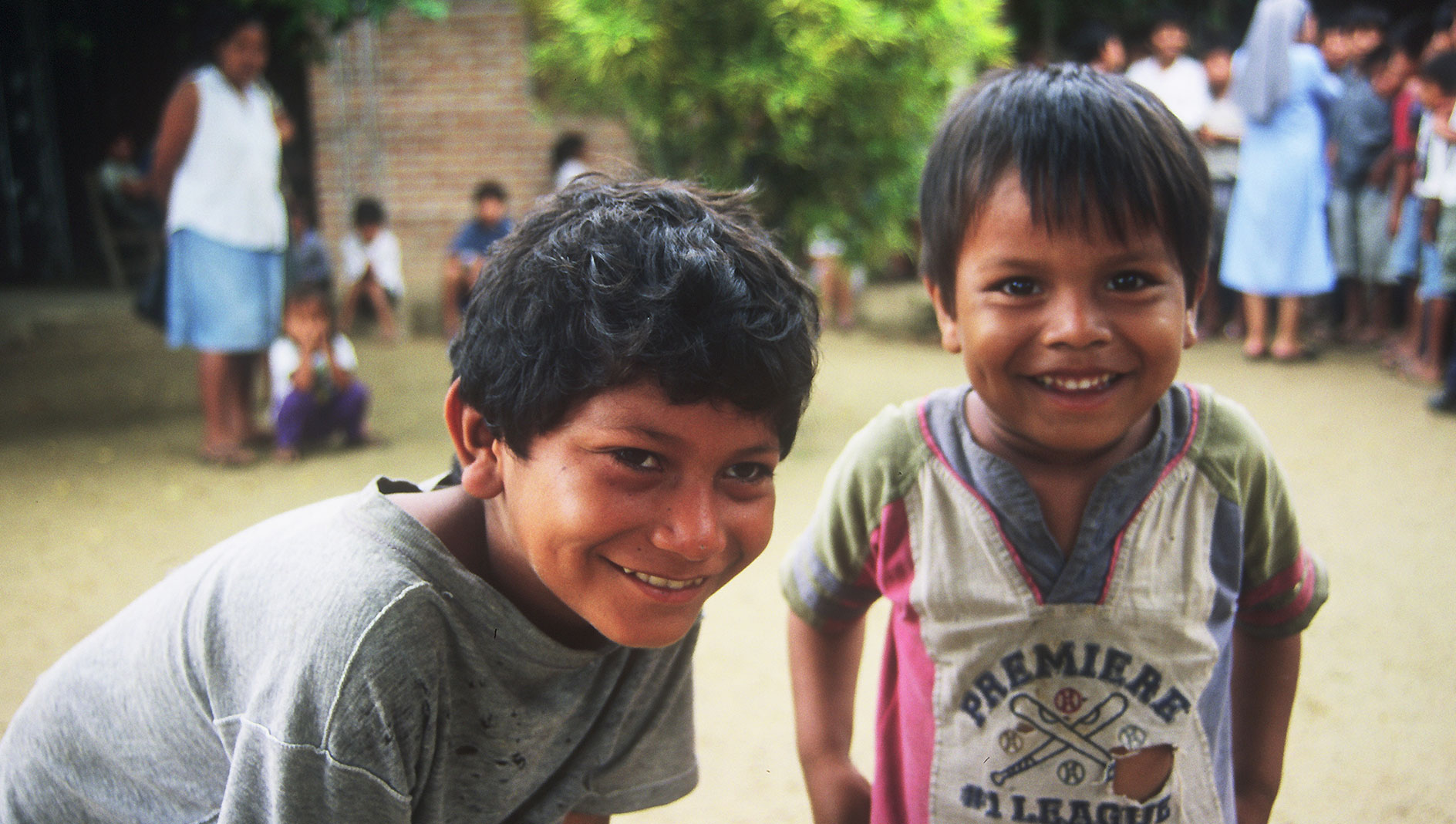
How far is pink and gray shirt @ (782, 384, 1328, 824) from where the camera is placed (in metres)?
1.38

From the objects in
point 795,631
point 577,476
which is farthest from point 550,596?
point 795,631

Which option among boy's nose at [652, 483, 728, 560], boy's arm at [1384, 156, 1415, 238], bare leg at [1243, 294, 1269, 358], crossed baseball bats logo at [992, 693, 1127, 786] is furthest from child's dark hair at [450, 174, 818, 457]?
boy's arm at [1384, 156, 1415, 238]

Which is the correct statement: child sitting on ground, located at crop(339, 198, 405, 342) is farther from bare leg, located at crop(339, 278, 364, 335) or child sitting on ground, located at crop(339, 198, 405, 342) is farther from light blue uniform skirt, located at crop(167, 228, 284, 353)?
light blue uniform skirt, located at crop(167, 228, 284, 353)

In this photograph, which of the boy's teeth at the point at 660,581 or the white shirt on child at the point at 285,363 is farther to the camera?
the white shirt on child at the point at 285,363

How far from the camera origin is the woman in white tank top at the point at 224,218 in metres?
4.56

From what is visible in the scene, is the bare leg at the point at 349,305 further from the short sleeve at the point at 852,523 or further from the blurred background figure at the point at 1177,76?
the short sleeve at the point at 852,523

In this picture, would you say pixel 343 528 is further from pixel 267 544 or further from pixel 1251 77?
pixel 1251 77

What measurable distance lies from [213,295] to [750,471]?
4.02m

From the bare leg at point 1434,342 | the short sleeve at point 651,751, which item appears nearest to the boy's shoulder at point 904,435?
the short sleeve at point 651,751

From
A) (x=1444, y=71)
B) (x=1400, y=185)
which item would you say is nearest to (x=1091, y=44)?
(x=1400, y=185)

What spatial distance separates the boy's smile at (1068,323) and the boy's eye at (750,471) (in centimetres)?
30

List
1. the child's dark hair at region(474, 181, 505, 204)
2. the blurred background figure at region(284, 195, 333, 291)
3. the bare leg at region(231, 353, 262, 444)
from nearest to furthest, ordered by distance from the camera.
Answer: the bare leg at region(231, 353, 262, 444) → the blurred background figure at region(284, 195, 333, 291) → the child's dark hair at region(474, 181, 505, 204)

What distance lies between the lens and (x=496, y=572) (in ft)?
4.68

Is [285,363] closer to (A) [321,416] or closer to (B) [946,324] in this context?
(A) [321,416]
